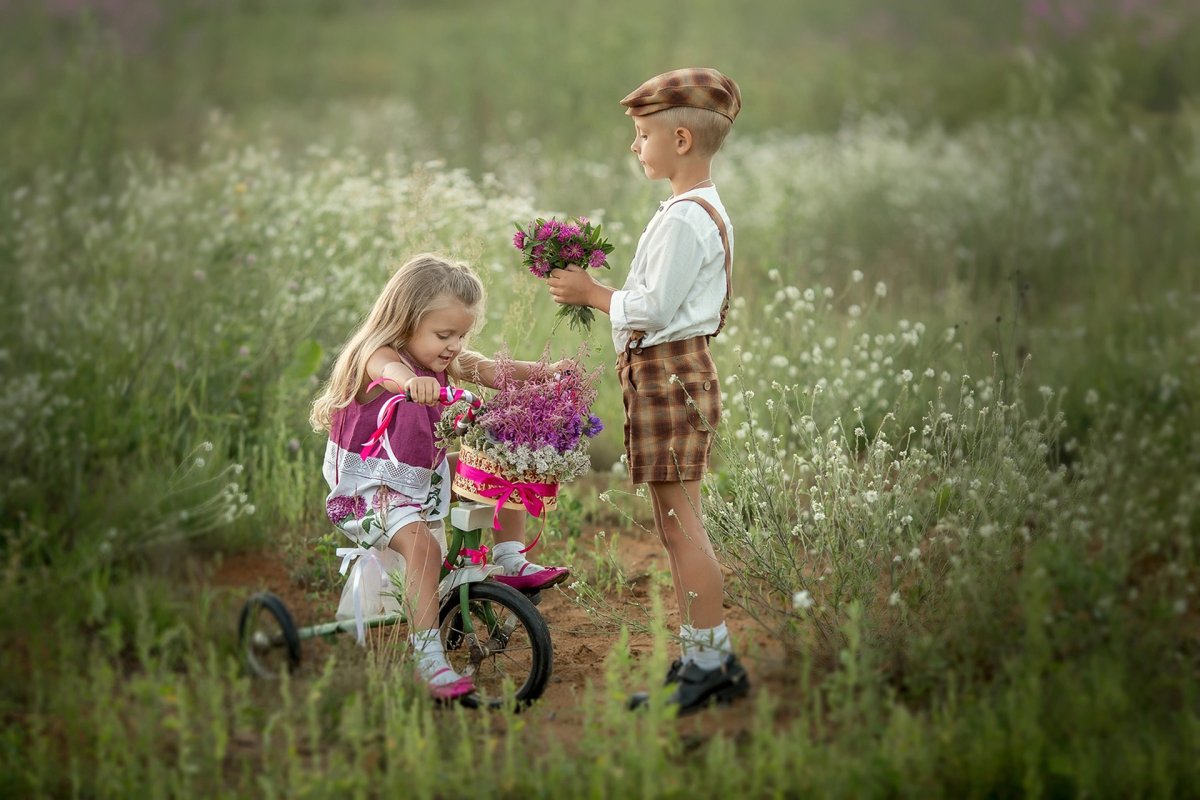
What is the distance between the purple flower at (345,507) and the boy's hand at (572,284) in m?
0.92

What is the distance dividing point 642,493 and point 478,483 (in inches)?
32.6

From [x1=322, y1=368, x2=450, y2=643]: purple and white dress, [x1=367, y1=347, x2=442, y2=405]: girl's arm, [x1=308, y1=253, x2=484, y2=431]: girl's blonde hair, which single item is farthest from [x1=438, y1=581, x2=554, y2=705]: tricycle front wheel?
[x1=308, y1=253, x2=484, y2=431]: girl's blonde hair

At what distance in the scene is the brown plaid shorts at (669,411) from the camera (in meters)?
3.81

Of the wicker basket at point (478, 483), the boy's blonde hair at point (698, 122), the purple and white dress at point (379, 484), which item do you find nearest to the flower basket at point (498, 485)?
the wicker basket at point (478, 483)

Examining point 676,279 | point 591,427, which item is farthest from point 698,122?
point 591,427

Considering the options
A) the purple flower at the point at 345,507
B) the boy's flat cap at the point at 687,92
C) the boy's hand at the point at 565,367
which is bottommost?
the purple flower at the point at 345,507

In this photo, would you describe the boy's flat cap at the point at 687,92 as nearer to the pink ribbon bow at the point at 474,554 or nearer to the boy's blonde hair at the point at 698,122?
the boy's blonde hair at the point at 698,122

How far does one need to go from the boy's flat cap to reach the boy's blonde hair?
0.04ft

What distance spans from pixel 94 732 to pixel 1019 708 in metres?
2.50

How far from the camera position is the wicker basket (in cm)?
384

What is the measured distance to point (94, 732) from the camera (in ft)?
11.3

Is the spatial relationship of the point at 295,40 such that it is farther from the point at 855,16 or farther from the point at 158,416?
the point at 158,416

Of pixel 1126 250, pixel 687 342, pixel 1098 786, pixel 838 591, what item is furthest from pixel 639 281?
pixel 1126 250

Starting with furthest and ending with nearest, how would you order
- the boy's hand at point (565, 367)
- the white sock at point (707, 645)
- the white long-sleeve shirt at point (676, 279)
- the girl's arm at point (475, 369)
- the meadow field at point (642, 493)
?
1. the girl's arm at point (475, 369)
2. the boy's hand at point (565, 367)
3. the white sock at point (707, 645)
4. the white long-sleeve shirt at point (676, 279)
5. the meadow field at point (642, 493)
